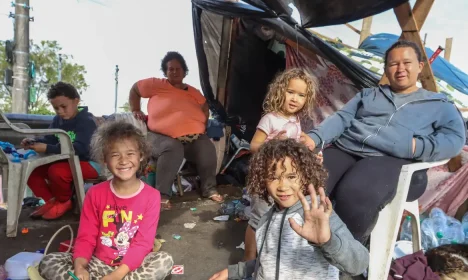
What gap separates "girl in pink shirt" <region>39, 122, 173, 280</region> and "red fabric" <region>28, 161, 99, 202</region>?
4.43 ft

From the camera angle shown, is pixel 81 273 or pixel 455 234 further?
pixel 455 234

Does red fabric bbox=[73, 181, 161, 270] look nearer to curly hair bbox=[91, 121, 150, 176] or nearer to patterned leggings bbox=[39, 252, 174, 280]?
patterned leggings bbox=[39, 252, 174, 280]

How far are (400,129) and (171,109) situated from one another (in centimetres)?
251

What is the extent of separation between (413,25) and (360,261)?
2303mm

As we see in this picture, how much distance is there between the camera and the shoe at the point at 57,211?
3.22 meters

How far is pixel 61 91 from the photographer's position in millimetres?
3254

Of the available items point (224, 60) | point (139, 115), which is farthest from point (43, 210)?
point (224, 60)

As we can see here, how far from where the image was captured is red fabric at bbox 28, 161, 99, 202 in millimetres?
3180

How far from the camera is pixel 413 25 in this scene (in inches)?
112

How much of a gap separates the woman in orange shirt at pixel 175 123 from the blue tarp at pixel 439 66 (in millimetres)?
2390

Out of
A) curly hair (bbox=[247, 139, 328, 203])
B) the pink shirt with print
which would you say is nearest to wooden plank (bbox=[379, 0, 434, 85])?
the pink shirt with print

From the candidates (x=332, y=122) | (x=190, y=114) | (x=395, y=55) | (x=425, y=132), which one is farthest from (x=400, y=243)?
(x=190, y=114)

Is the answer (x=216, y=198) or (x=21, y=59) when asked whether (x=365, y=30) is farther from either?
(x=21, y=59)

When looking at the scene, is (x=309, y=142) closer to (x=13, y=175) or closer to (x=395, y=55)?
(x=395, y=55)
